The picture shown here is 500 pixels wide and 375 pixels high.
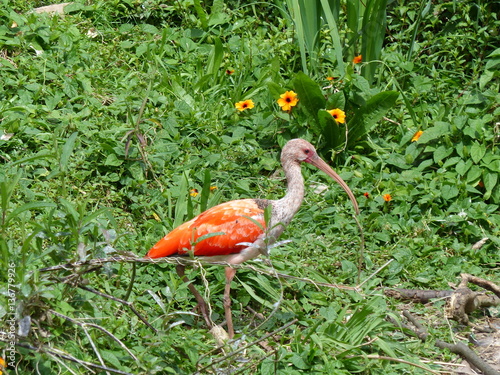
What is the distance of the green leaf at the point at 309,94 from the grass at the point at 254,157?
12mm

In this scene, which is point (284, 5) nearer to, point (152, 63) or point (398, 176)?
point (152, 63)

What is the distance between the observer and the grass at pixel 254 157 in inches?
190

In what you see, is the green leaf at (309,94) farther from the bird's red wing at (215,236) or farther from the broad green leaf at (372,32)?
the bird's red wing at (215,236)

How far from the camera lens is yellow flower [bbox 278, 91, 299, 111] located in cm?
693

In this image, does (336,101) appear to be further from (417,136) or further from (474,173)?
(474,173)

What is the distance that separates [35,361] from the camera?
405 cm

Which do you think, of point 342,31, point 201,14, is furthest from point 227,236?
point 201,14

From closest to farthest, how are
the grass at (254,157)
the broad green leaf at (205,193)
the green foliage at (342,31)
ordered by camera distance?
the grass at (254,157) < the broad green leaf at (205,193) < the green foliage at (342,31)

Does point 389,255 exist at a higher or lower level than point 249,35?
lower

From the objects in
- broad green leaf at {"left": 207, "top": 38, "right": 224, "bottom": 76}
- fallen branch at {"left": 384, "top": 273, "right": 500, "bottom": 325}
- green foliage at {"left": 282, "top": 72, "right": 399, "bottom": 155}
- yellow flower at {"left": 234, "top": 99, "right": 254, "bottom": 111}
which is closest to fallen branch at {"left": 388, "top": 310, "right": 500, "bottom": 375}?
fallen branch at {"left": 384, "top": 273, "right": 500, "bottom": 325}

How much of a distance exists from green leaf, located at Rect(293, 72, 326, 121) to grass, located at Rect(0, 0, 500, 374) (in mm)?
12

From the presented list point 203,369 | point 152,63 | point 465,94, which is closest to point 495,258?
point 465,94

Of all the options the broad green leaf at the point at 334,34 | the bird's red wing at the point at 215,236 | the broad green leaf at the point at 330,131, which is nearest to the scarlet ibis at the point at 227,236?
the bird's red wing at the point at 215,236

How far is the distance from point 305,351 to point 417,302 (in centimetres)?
143
